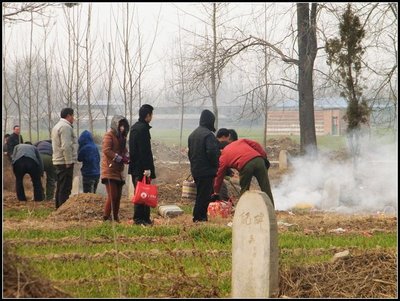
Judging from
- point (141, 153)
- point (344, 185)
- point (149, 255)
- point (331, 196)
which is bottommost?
point (331, 196)

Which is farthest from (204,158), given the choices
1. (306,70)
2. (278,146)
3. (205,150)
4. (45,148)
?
(278,146)

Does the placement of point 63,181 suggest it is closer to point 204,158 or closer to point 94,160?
point 94,160

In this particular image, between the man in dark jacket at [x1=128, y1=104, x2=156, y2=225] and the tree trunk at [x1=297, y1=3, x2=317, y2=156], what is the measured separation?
13.6m

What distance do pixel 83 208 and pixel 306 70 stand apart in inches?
537

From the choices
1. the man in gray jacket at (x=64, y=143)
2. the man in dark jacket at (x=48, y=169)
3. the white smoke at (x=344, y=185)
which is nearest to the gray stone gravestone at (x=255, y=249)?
the man in gray jacket at (x=64, y=143)

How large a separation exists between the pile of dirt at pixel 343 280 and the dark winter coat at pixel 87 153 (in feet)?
29.6

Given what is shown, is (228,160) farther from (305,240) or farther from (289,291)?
(289,291)

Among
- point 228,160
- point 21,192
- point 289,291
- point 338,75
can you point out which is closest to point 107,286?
point 289,291

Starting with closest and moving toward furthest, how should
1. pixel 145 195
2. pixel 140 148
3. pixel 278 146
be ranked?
pixel 145 195
pixel 140 148
pixel 278 146

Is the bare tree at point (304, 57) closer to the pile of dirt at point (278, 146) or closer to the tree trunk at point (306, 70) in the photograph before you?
A: the tree trunk at point (306, 70)

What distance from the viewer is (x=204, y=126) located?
1340 centimetres

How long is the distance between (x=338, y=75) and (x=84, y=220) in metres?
11.6

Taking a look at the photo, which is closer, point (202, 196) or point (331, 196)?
point (202, 196)

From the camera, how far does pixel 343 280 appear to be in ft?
24.7
